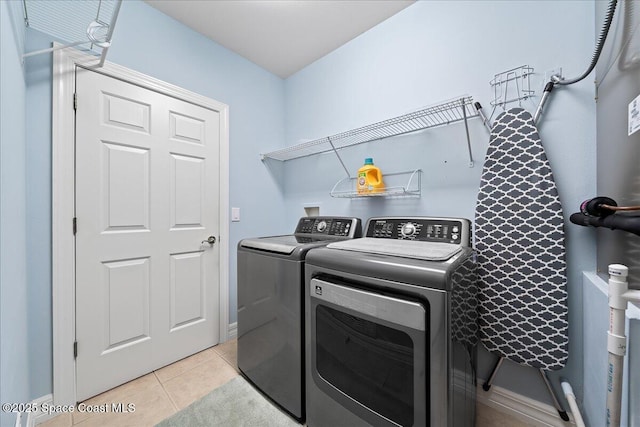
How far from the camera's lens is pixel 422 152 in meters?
1.69

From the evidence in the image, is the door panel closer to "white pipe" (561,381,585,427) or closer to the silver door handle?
the silver door handle

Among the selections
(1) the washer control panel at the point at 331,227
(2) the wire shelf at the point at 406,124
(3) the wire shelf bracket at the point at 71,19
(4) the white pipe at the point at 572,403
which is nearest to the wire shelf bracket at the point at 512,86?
(2) the wire shelf at the point at 406,124

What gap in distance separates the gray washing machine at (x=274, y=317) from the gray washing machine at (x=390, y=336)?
3.2 inches

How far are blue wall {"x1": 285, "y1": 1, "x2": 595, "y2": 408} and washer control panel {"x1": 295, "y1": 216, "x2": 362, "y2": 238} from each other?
258 millimetres

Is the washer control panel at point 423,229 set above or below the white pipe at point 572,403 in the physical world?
above

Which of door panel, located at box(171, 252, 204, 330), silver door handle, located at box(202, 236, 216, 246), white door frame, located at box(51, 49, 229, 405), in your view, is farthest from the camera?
silver door handle, located at box(202, 236, 216, 246)

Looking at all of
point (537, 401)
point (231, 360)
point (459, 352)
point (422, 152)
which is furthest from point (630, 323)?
point (231, 360)

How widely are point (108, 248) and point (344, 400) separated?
1666 millimetres

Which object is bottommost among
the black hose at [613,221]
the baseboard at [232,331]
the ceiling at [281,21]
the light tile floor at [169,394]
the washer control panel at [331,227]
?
the light tile floor at [169,394]

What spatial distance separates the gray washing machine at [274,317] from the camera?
4.22 ft

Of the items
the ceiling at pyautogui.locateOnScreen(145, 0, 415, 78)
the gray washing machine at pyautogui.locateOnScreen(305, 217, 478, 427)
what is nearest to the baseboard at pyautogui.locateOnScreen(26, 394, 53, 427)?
the gray washing machine at pyautogui.locateOnScreen(305, 217, 478, 427)

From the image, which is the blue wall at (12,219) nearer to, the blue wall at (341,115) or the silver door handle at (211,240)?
the blue wall at (341,115)

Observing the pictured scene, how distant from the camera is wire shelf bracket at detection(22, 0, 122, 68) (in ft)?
4.03

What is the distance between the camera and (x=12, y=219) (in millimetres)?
997
